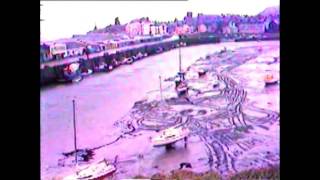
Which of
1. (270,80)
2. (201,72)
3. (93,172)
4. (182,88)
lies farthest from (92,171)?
(270,80)

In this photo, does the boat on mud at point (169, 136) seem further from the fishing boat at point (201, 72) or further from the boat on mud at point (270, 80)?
the boat on mud at point (270, 80)

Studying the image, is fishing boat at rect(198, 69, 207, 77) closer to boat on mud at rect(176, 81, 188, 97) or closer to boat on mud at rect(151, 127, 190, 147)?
boat on mud at rect(176, 81, 188, 97)

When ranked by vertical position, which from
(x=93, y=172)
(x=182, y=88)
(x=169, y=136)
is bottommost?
(x=93, y=172)

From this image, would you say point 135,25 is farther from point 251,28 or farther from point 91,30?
point 251,28

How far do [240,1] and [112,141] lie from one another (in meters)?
0.80

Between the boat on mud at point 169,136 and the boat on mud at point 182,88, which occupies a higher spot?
the boat on mud at point 182,88

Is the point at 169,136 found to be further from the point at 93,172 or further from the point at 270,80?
the point at 270,80

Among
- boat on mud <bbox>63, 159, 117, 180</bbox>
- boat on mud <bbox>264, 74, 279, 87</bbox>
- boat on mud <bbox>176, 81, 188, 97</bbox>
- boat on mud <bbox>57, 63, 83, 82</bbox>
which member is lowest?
boat on mud <bbox>63, 159, 117, 180</bbox>

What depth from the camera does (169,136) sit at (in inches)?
71.1

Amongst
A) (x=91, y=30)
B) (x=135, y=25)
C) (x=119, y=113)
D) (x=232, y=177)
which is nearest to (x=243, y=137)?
(x=232, y=177)

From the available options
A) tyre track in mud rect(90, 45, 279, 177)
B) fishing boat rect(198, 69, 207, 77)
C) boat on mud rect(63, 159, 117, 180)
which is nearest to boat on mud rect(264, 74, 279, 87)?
tyre track in mud rect(90, 45, 279, 177)

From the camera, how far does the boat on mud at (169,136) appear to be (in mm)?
1796

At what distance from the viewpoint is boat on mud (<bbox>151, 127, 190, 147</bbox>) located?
1.80 metres

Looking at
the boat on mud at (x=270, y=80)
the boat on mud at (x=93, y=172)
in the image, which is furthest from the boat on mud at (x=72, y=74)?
the boat on mud at (x=270, y=80)
